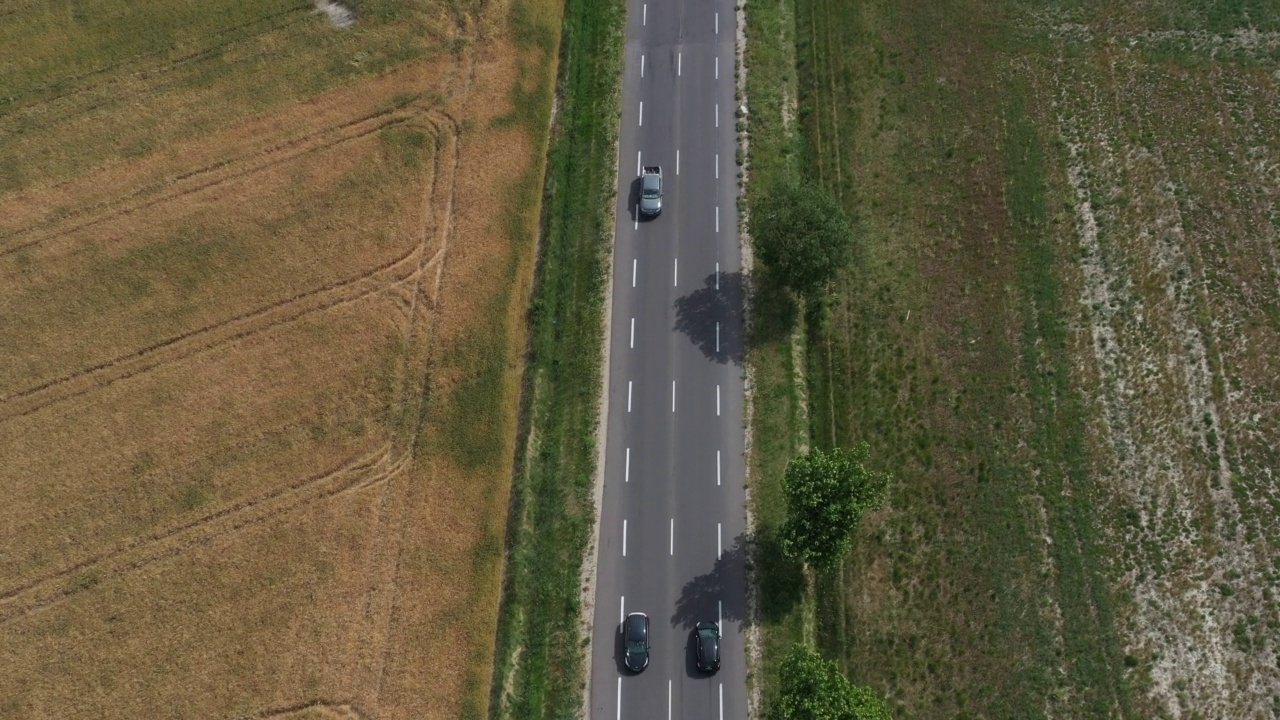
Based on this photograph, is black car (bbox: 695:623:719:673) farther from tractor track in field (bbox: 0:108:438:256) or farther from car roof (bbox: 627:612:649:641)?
tractor track in field (bbox: 0:108:438:256)

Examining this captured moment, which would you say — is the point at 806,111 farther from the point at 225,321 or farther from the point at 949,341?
the point at 225,321

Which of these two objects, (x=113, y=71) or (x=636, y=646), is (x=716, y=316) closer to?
(x=636, y=646)

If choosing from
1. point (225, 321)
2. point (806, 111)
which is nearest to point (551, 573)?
point (225, 321)

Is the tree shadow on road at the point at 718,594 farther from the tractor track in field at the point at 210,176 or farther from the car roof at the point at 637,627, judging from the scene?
the tractor track in field at the point at 210,176

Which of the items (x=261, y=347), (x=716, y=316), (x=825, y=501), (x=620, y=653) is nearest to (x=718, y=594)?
(x=620, y=653)

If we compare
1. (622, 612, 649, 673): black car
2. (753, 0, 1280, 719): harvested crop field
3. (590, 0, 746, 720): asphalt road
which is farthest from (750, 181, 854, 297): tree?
(622, 612, 649, 673): black car

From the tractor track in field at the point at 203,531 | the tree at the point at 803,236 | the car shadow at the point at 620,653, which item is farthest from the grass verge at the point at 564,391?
the tree at the point at 803,236
